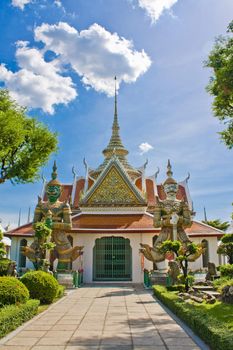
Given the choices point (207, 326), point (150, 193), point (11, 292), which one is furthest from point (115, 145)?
point (207, 326)

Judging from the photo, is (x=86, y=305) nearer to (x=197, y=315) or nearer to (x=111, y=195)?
(x=197, y=315)

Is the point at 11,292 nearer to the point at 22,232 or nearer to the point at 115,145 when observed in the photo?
the point at 22,232

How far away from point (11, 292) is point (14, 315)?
101 cm

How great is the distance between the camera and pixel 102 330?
24.8 ft

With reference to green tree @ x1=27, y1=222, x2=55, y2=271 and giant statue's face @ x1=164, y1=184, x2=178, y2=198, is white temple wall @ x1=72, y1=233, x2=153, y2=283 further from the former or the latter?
green tree @ x1=27, y1=222, x2=55, y2=271

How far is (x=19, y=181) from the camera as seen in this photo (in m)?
13.1

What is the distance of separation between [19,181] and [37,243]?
301cm

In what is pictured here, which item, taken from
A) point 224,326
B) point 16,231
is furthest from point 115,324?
point 16,231

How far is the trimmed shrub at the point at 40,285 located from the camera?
11117mm

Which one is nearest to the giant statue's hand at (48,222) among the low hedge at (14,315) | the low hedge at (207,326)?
the low hedge at (14,315)

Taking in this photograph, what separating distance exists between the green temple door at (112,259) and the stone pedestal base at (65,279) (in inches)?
139

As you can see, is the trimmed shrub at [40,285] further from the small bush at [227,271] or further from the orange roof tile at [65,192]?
the orange roof tile at [65,192]

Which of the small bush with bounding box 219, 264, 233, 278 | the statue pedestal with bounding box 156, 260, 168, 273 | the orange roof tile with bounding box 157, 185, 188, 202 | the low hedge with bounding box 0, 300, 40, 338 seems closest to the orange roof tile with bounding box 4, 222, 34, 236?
the statue pedestal with bounding box 156, 260, 168, 273

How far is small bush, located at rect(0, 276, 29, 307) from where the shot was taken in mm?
8305
